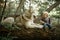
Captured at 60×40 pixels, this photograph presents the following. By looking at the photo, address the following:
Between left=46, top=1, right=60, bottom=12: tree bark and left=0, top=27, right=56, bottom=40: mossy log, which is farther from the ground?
left=46, top=1, right=60, bottom=12: tree bark

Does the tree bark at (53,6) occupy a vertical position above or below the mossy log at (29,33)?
above

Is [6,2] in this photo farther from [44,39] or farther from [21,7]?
[44,39]

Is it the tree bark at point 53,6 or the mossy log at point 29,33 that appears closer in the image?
the mossy log at point 29,33

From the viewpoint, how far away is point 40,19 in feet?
11.5

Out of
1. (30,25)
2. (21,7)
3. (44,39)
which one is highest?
(21,7)

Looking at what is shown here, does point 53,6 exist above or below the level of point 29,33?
above

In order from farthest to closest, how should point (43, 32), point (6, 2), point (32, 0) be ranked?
point (32, 0)
point (6, 2)
point (43, 32)

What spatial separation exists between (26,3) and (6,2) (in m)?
0.43

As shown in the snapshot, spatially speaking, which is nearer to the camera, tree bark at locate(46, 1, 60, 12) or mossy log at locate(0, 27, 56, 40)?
mossy log at locate(0, 27, 56, 40)

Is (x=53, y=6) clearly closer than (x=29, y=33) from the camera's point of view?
No

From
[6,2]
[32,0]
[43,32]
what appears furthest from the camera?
[32,0]

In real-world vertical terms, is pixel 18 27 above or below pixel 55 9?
below

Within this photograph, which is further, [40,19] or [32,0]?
[32,0]

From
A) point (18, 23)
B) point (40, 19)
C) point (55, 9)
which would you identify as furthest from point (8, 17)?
point (55, 9)
